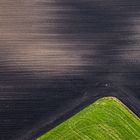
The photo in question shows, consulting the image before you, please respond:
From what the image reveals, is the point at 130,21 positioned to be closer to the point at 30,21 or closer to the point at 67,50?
the point at 67,50

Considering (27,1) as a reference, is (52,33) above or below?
below

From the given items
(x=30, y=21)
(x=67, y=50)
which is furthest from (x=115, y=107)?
(x=30, y=21)

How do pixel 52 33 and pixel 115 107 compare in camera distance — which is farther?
pixel 52 33

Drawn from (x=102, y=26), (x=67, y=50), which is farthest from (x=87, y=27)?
(x=67, y=50)

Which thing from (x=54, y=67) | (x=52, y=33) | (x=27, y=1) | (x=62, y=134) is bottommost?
(x=62, y=134)

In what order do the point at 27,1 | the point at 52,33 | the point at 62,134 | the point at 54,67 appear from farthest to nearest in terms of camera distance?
1. the point at 27,1
2. the point at 52,33
3. the point at 54,67
4. the point at 62,134

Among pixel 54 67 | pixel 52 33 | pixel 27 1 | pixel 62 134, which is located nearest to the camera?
pixel 62 134
